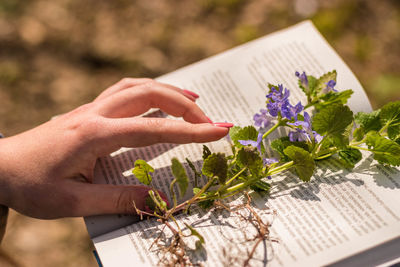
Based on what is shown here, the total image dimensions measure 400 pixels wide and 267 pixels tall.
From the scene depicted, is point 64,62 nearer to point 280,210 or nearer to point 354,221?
point 280,210

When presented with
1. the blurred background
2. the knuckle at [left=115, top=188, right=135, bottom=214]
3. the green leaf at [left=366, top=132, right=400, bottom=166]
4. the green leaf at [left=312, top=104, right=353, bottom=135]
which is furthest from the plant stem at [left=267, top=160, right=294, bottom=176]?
the blurred background

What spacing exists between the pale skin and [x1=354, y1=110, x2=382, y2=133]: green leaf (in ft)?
1.20

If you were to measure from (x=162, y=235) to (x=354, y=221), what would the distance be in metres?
0.46

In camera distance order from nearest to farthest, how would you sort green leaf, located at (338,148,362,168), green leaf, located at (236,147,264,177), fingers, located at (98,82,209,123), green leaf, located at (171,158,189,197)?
1. green leaf, located at (171,158,189,197)
2. green leaf, located at (236,147,264,177)
3. green leaf, located at (338,148,362,168)
4. fingers, located at (98,82,209,123)

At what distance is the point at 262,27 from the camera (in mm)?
2266

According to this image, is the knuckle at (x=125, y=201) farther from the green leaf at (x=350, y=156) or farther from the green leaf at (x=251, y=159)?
the green leaf at (x=350, y=156)

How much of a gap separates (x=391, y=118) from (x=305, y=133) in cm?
23

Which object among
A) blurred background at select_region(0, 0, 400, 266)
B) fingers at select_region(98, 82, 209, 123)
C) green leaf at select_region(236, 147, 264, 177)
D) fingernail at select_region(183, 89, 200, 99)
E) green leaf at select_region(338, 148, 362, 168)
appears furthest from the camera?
blurred background at select_region(0, 0, 400, 266)

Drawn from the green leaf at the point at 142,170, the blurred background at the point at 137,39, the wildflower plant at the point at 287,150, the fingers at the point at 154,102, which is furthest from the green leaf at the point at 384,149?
the blurred background at the point at 137,39

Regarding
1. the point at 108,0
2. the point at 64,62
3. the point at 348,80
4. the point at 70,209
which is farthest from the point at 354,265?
the point at 108,0

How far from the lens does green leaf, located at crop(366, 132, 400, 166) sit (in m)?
0.97

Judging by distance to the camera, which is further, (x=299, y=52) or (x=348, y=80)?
(x=299, y=52)

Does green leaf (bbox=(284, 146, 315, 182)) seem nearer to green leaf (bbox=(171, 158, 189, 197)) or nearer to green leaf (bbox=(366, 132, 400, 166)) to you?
green leaf (bbox=(366, 132, 400, 166))

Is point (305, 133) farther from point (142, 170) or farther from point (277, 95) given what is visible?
point (142, 170)
